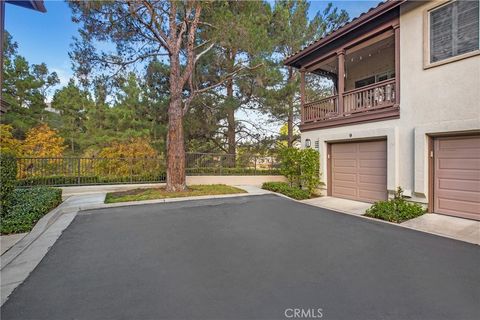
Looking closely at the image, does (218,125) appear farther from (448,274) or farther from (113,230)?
(448,274)

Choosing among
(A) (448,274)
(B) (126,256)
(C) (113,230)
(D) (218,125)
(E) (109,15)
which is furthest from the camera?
(D) (218,125)

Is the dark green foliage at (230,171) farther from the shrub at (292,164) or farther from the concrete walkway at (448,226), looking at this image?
the concrete walkway at (448,226)

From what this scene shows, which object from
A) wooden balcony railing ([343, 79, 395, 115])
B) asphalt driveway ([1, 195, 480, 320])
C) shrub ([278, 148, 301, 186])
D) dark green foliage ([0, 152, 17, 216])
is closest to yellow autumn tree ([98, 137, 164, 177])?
dark green foliage ([0, 152, 17, 216])

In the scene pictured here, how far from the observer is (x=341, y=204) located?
305 inches

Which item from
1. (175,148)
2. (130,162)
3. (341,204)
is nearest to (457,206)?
(341,204)

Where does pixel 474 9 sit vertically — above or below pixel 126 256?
above

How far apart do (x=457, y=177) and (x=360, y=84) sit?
6385mm

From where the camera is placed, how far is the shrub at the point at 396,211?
573cm

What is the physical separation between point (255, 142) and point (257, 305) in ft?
50.2

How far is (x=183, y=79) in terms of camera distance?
9602mm

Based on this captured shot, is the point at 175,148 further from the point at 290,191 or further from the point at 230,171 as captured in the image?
the point at 290,191

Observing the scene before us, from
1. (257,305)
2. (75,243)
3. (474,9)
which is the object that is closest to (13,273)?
(75,243)

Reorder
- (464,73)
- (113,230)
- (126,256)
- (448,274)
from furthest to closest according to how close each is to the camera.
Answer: (464,73)
(113,230)
(126,256)
(448,274)

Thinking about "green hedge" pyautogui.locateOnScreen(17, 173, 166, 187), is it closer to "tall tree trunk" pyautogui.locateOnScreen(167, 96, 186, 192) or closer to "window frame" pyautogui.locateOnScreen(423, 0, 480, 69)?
"tall tree trunk" pyautogui.locateOnScreen(167, 96, 186, 192)
